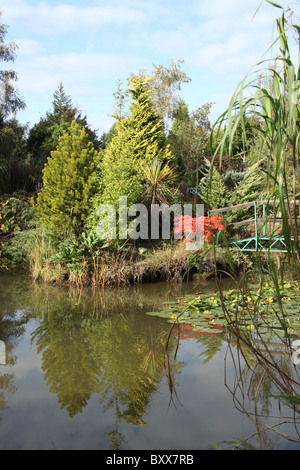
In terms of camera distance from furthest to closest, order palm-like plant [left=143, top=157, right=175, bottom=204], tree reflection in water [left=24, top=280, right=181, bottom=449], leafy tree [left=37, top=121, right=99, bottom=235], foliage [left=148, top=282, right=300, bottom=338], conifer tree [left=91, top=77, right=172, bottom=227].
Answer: conifer tree [left=91, top=77, right=172, bottom=227] → palm-like plant [left=143, top=157, right=175, bottom=204] → leafy tree [left=37, top=121, right=99, bottom=235] → foliage [left=148, top=282, right=300, bottom=338] → tree reflection in water [left=24, top=280, right=181, bottom=449]

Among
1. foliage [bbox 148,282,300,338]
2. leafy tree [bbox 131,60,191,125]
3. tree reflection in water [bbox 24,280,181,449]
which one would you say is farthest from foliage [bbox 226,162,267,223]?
leafy tree [bbox 131,60,191,125]

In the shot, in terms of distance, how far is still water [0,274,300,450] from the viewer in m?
2.54

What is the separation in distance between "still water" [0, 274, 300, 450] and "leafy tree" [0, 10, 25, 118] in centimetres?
1690

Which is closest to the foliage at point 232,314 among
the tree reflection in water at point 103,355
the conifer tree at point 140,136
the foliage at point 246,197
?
the tree reflection in water at point 103,355

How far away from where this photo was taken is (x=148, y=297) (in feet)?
22.4

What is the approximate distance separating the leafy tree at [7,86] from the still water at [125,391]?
16.9 metres

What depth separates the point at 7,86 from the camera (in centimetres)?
1992

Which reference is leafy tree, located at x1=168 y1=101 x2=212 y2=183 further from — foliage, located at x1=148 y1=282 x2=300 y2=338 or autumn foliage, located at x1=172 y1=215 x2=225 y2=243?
foliage, located at x1=148 y1=282 x2=300 y2=338

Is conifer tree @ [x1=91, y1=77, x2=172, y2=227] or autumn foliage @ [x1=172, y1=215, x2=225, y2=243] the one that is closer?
autumn foliage @ [x1=172, y1=215, x2=225, y2=243]

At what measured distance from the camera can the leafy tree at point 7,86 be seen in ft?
63.9

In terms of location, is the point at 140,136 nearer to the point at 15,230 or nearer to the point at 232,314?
the point at 15,230

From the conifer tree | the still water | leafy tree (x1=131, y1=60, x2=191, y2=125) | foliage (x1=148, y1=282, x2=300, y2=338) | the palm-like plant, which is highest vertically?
leafy tree (x1=131, y1=60, x2=191, y2=125)

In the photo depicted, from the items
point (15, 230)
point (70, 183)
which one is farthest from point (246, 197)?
point (15, 230)
